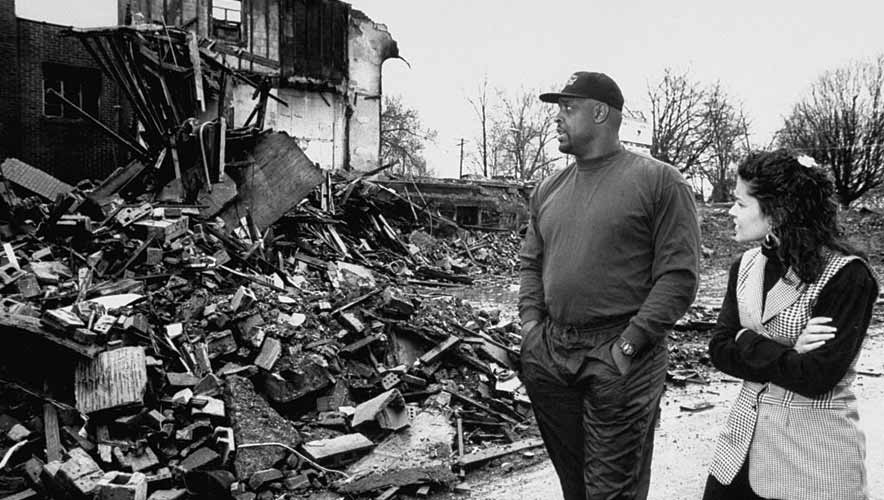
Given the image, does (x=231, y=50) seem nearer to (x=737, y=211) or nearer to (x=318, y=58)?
(x=318, y=58)

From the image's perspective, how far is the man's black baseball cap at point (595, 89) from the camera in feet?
10.3

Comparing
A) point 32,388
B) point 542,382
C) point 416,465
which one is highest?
point 542,382

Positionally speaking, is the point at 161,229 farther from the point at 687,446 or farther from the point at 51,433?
the point at 687,446

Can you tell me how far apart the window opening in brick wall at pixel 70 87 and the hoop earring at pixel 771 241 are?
19.6m

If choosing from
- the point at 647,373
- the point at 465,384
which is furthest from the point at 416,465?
the point at 647,373

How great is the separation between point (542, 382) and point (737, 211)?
1215 mm

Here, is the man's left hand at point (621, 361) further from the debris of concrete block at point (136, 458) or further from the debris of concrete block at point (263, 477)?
the debris of concrete block at point (136, 458)

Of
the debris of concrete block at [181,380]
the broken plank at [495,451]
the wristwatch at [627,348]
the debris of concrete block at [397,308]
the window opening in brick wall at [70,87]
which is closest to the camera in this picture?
the wristwatch at [627,348]

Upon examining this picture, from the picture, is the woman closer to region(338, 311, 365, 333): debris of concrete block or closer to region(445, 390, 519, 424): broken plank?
region(445, 390, 519, 424): broken plank

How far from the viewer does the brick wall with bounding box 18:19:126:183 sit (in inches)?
673

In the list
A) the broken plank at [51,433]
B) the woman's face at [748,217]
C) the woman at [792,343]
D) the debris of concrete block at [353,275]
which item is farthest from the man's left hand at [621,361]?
the debris of concrete block at [353,275]

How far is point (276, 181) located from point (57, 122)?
29.9 ft

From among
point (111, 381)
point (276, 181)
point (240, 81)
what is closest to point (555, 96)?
→ point (111, 381)

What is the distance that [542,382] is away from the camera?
315cm
